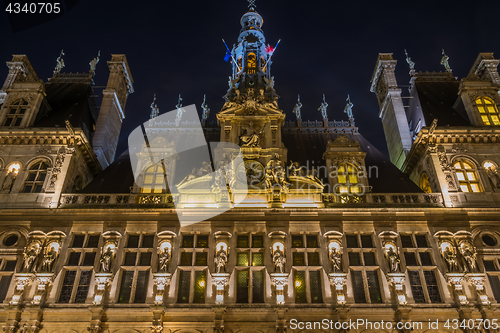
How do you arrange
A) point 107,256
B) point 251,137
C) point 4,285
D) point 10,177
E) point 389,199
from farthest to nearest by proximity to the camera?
point 251,137
point 10,177
point 389,199
point 107,256
point 4,285

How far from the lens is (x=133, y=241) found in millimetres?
23844

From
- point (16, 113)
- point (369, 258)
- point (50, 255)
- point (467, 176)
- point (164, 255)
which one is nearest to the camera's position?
point (164, 255)

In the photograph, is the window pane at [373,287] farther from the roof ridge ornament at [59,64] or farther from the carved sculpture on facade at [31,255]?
the roof ridge ornament at [59,64]

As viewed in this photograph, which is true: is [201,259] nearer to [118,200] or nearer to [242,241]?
[242,241]

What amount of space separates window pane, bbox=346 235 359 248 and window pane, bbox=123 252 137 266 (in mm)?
11697

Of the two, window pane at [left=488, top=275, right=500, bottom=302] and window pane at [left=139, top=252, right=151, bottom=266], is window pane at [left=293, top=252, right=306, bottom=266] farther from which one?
window pane at [left=488, top=275, right=500, bottom=302]

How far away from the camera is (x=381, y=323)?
20984 mm

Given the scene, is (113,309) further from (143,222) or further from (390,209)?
(390,209)

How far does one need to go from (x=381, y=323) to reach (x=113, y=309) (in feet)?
43.3

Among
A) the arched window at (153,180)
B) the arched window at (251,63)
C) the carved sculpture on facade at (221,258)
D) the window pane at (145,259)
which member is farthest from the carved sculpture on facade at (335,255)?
the arched window at (251,63)

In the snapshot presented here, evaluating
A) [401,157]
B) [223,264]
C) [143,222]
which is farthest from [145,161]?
[401,157]

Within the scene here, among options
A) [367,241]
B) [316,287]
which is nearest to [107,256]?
[316,287]

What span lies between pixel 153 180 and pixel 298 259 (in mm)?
10601

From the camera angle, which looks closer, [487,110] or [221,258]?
[221,258]
